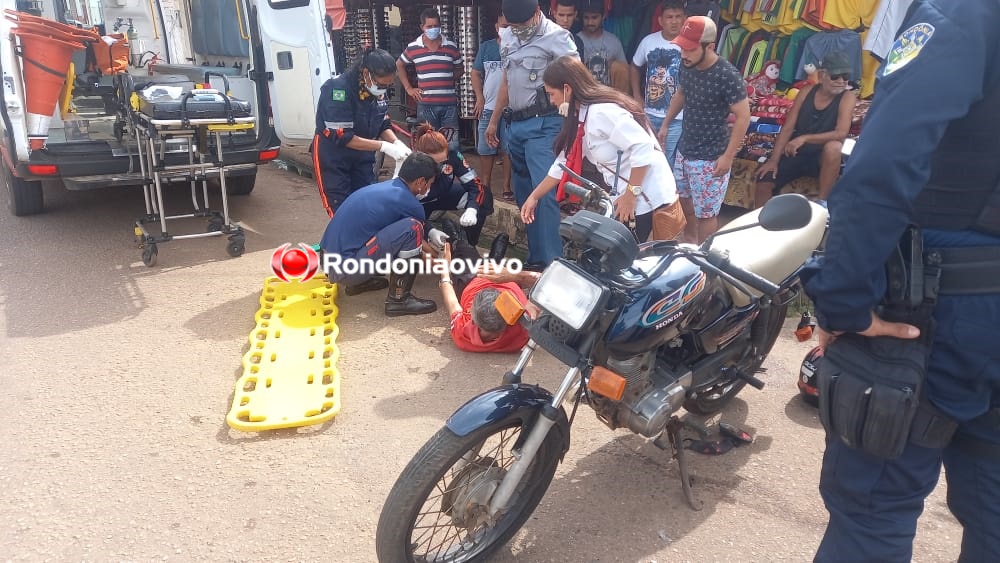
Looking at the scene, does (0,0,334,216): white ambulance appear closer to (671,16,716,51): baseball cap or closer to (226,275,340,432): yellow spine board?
(226,275,340,432): yellow spine board

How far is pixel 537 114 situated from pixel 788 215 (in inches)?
115

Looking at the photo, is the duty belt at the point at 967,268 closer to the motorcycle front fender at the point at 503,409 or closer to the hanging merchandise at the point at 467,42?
the motorcycle front fender at the point at 503,409

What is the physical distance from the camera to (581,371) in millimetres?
1971

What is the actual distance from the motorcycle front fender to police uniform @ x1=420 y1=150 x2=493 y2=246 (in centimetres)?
268

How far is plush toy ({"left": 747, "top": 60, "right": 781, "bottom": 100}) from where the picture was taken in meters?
5.65

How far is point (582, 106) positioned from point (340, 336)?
6.10 ft

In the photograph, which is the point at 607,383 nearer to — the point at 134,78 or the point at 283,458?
the point at 283,458

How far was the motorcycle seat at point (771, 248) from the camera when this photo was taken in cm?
257

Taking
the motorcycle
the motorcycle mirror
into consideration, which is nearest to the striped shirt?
the motorcycle

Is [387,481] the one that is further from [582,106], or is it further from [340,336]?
[582,106]

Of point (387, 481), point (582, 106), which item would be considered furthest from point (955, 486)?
point (582, 106)

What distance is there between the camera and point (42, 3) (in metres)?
7.26

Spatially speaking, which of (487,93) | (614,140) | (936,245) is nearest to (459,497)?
(936,245)

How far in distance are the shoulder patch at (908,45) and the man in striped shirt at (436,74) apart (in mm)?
5209
